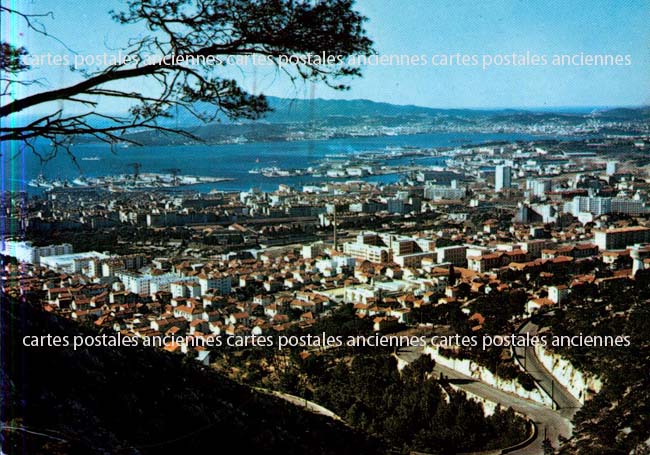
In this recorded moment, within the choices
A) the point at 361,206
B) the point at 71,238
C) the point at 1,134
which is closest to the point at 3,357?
the point at 1,134

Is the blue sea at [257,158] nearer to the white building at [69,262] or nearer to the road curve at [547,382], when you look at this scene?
the white building at [69,262]

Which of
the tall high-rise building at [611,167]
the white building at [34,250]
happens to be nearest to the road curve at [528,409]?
the white building at [34,250]

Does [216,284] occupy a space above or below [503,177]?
below

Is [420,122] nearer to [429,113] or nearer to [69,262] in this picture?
[429,113]

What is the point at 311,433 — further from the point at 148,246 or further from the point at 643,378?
the point at 148,246

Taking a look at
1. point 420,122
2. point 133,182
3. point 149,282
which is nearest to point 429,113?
point 420,122
